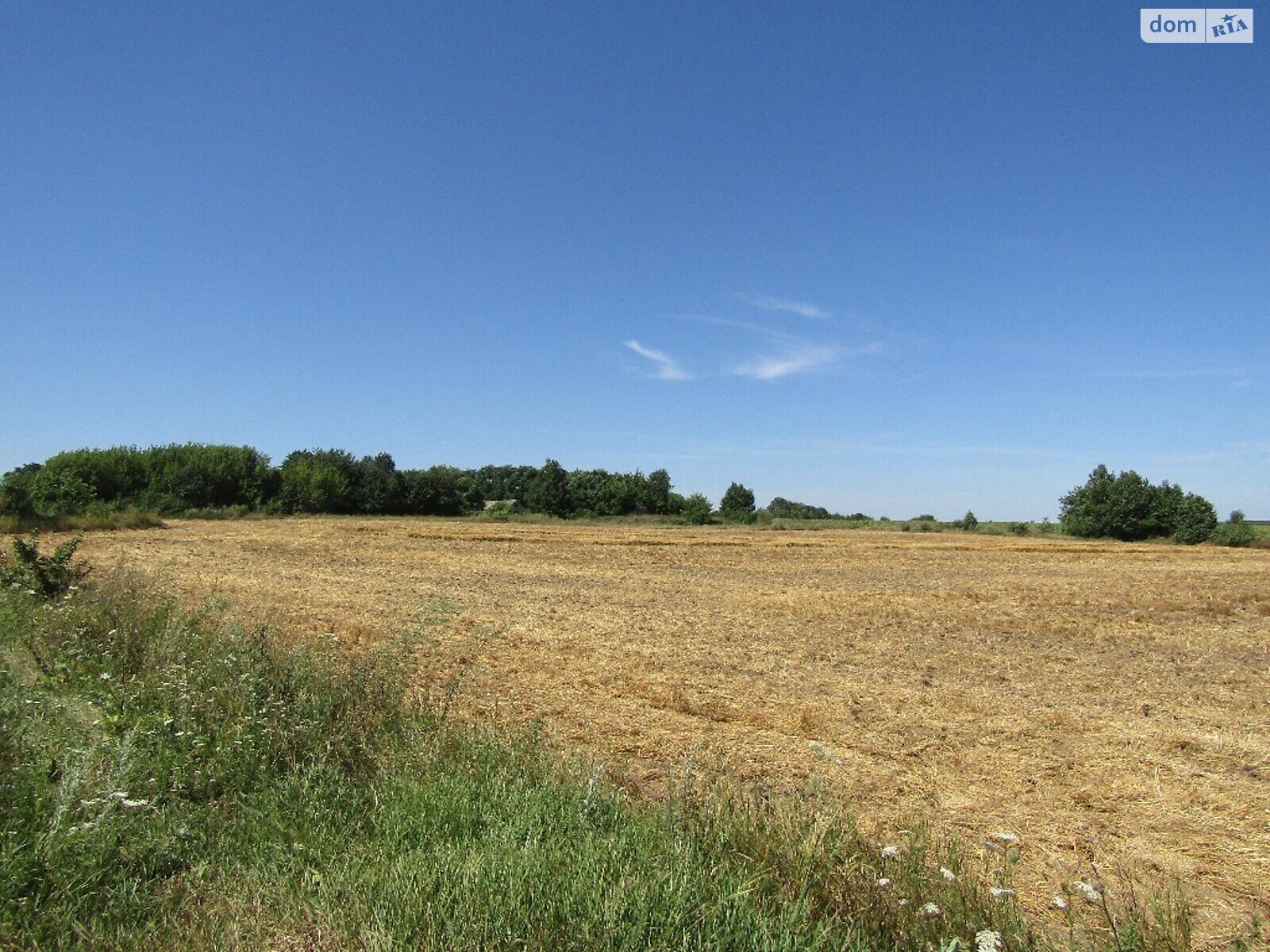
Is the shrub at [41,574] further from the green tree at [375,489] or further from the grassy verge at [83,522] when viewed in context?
the green tree at [375,489]

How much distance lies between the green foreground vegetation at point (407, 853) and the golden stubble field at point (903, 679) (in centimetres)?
129

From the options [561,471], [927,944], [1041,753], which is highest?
[561,471]

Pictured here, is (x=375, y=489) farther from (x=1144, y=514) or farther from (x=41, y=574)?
(x=1144, y=514)

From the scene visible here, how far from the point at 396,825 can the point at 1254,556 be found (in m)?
42.9

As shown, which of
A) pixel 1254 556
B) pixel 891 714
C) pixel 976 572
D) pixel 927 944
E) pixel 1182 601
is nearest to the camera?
pixel 927 944

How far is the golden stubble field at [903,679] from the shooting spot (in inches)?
206

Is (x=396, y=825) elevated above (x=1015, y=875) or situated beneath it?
elevated above

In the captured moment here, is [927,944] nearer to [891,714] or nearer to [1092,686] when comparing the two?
A: [891,714]

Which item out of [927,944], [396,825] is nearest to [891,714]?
[927,944]

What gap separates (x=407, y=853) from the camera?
3.23m

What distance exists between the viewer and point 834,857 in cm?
340

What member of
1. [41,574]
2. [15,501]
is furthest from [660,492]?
[41,574]

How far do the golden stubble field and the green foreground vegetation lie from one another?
4.22 feet

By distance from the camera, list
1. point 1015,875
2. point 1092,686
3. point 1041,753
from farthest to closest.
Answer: point 1092,686
point 1041,753
point 1015,875
